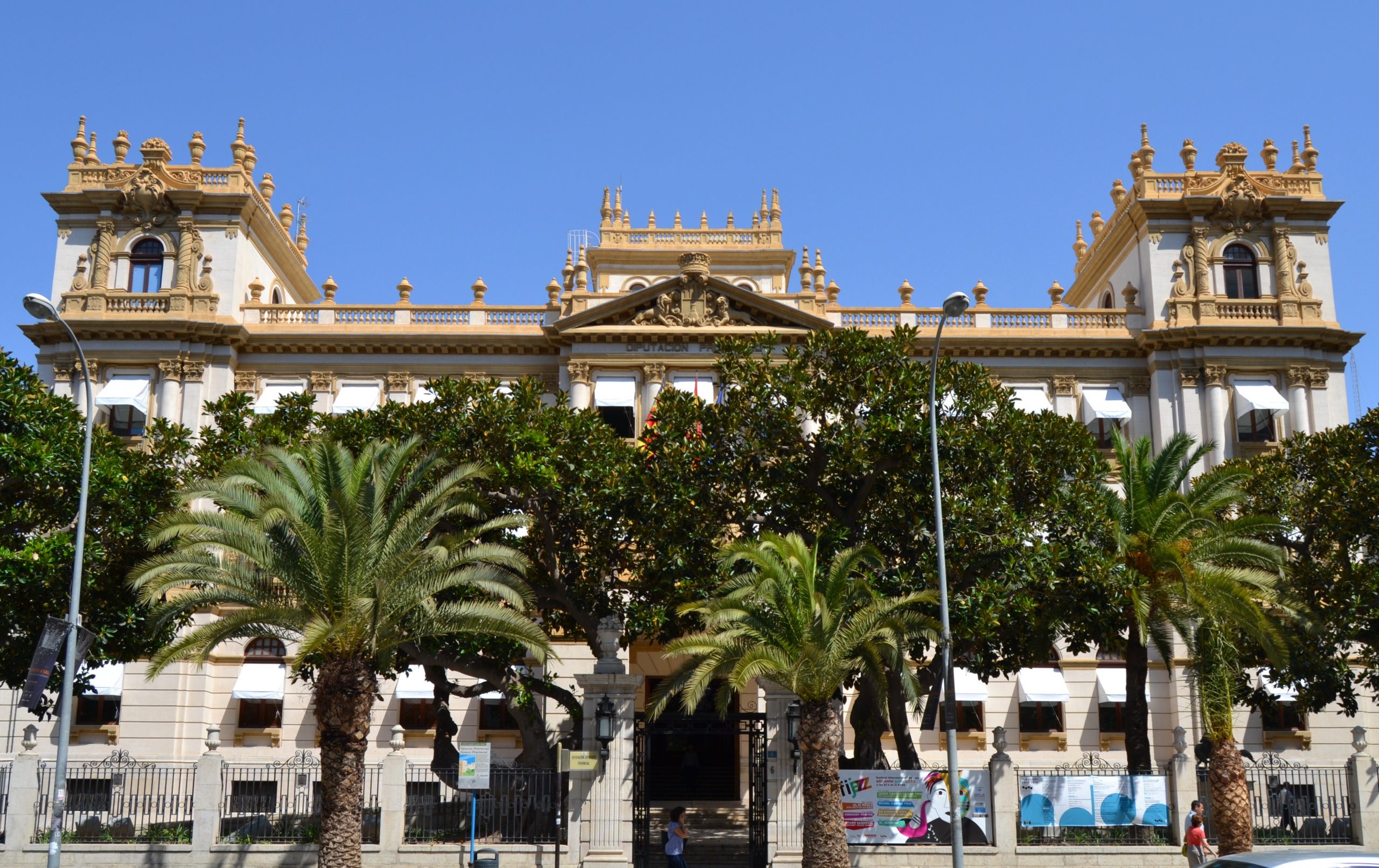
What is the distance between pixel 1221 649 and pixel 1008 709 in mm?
15463

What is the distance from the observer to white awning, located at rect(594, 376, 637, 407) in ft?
135

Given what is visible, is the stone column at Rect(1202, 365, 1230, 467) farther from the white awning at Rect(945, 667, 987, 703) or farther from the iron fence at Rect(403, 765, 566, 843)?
the iron fence at Rect(403, 765, 566, 843)

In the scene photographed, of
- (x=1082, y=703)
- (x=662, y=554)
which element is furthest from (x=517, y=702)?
(x=1082, y=703)

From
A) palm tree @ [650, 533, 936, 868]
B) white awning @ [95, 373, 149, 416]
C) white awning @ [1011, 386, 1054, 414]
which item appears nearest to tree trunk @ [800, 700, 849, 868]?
palm tree @ [650, 533, 936, 868]

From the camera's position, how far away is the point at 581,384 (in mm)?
41719

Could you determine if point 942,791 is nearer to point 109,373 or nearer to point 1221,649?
point 1221,649

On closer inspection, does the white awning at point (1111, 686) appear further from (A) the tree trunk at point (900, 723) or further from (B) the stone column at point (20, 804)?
(B) the stone column at point (20, 804)

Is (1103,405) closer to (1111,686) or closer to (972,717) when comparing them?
(1111,686)

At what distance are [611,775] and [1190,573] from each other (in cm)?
1239

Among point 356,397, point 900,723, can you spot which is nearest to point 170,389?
point 356,397

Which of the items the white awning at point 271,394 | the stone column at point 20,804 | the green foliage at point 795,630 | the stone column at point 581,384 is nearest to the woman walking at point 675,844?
the green foliage at point 795,630

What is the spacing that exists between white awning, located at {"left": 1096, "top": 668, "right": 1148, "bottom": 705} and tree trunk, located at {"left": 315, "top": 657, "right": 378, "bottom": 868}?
25226 mm

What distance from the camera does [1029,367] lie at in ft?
141

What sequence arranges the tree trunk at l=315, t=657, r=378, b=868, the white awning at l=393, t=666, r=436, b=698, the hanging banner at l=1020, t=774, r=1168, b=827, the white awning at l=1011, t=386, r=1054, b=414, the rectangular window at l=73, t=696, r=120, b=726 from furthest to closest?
the white awning at l=1011, t=386, r=1054, b=414
the white awning at l=393, t=666, r=436, b=698
the rectangular window at l=73, t=696, r=120, b=726
the hanging banner at l=1020, t=774, r=1168, b=827
the tree trunk at l=315, t=657, r=378, b=868
